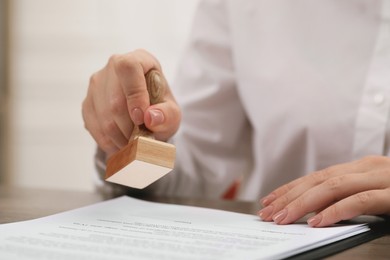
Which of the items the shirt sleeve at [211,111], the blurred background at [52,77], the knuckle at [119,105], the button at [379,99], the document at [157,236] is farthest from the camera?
the blurred background at [52,77]

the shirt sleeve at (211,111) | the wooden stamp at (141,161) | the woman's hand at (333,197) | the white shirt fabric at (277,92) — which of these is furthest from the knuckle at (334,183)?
the shirt sleeve at (211,111)

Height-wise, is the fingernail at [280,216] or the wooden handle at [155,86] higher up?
the wooden handle at [155,86]

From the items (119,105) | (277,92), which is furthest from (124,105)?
(277,92)

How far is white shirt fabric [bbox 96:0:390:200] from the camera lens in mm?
835

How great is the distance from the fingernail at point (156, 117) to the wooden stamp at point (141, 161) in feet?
0.05

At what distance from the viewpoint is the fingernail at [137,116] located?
1.78ft

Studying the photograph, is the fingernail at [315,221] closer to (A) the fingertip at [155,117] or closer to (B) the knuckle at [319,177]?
(B) the knuckle at [319,177]

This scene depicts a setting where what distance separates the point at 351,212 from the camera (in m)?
0.49

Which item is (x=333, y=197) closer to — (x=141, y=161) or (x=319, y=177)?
(x=319, y=177)

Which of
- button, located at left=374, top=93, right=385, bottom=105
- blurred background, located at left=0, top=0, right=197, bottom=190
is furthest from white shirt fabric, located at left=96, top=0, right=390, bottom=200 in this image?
blurred background, located at left=0, top=0, right=197, bottom=190

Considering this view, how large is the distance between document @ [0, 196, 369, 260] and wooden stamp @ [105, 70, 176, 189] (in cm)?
4

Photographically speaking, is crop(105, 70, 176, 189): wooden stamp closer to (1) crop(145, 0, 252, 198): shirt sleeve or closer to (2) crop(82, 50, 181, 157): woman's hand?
(2) crop(82, 50, 181, 157): woman's hand

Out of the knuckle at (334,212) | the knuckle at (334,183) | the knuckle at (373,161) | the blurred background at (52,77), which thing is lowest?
the blurred background at (52,77)

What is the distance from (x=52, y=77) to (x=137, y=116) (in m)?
1.35
